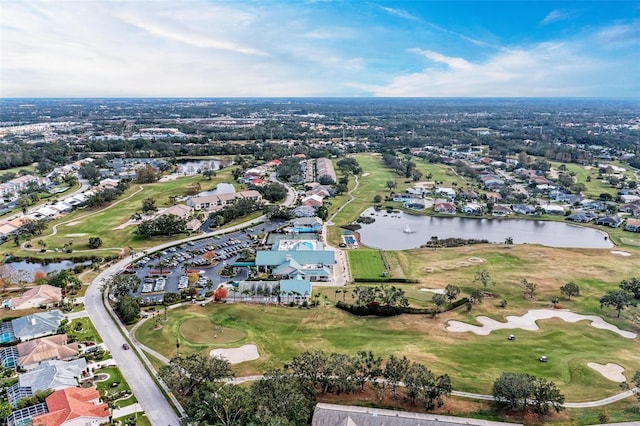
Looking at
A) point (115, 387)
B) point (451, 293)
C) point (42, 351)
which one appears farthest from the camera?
point (451, 293)

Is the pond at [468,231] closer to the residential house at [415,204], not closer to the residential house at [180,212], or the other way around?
the residential house at [415,204]

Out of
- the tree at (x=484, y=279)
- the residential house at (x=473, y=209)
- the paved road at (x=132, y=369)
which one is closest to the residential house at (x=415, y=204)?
the residential house at (x=473, y=209)

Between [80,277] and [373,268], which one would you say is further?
[373,268]

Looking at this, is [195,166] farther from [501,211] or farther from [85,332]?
[85,332]

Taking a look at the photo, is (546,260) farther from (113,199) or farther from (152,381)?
(113,199)

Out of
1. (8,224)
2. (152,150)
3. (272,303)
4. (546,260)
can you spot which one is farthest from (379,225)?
(152,150)

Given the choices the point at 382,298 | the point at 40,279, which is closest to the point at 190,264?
the point at 40,279

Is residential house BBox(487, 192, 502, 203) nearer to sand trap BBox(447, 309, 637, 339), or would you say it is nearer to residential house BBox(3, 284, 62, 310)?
sand trap BBox(447, 309, 637, 339)
